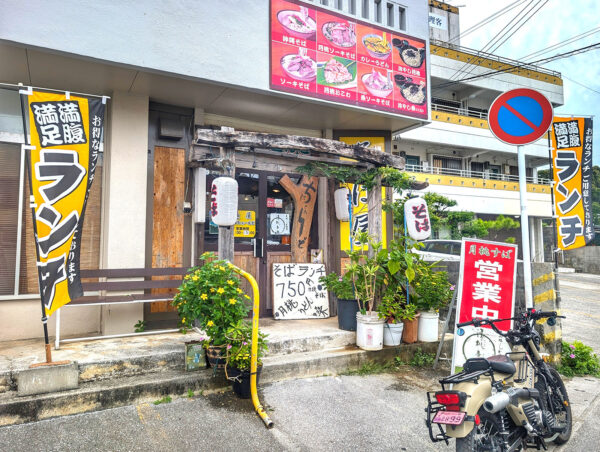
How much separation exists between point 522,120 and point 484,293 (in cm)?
212

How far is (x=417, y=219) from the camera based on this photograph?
6.21 meters

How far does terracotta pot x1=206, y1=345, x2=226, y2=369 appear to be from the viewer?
14.7ft

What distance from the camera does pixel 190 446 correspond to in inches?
135

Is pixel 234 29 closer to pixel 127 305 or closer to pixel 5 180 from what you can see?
pixel 5 180

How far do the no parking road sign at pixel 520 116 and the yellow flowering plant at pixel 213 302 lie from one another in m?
3.63

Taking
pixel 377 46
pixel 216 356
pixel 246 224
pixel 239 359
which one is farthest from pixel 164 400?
pixel 377 46

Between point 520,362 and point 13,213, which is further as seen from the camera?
point 13,213

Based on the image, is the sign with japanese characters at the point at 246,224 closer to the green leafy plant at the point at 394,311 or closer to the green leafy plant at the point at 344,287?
the green leafy plant at the point at 344,287

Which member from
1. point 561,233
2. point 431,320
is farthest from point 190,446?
point 561,233

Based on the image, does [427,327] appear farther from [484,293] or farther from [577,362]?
[577,362]

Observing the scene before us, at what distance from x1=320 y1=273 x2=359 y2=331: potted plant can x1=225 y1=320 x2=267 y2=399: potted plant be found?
6.54 feet

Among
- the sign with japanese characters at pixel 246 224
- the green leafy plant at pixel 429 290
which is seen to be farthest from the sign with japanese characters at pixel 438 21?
the green leafy plant at pixel 429 290

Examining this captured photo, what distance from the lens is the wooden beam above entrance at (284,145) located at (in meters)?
5.22

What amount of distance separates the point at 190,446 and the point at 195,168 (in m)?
4.16
